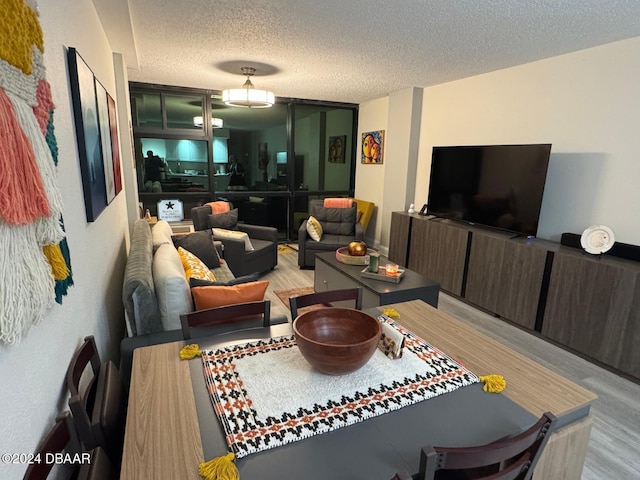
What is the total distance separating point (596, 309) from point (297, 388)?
2.64 metres

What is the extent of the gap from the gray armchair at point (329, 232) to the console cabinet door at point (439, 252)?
0.80 metres

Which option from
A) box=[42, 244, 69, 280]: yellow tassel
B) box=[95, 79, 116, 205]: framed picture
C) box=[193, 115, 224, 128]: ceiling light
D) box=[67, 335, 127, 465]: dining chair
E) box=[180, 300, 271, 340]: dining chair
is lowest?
box=[67, 335, 127, 465]: dining chair

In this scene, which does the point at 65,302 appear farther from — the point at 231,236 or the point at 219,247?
the point at 231,236

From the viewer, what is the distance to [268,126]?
5945mm

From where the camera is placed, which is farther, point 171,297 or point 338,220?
point 338,220

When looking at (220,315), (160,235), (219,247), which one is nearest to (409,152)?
(219,247)

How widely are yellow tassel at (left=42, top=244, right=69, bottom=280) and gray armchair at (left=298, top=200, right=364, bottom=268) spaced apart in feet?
12.3

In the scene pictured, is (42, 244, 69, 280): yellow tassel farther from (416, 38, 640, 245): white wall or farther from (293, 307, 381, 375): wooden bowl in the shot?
(416, 38, 640, 245): white wall

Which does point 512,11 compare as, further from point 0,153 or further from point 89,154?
point 0,153

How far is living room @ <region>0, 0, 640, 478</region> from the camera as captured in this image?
1.02 meters

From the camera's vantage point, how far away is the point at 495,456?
2.65ft

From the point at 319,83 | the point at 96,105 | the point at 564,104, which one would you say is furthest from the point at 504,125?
the point at 96,105

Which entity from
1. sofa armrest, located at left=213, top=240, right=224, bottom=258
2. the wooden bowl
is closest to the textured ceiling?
sofa armrest, located at left=213, top=240, right=224, bottom=258

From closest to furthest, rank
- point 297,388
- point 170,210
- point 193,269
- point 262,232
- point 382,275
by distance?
1. point 297,388
2. point 193,269
3. point 382,275
4. point 262,232
5. point 170,210
